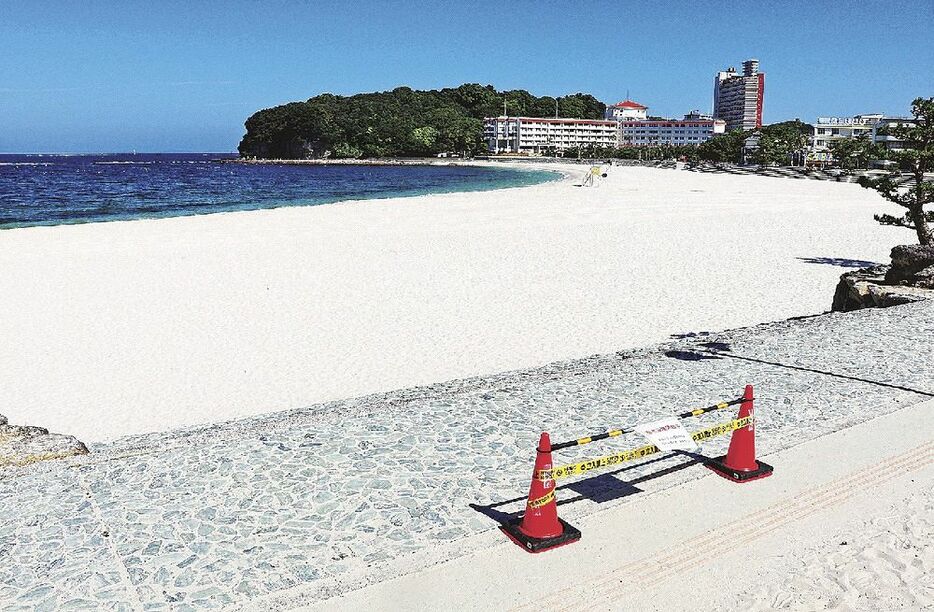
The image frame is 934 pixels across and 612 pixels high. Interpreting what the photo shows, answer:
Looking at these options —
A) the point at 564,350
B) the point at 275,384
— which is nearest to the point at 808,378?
the point at 564,350

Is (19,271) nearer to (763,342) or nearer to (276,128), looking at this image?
(763,342)

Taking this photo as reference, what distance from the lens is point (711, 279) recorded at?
1827 centimetres

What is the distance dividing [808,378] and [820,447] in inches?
94.1

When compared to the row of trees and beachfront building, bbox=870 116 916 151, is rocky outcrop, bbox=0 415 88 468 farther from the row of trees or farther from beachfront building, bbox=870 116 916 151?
Result: the row of trees

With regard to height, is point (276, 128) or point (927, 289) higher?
point (276, 128)

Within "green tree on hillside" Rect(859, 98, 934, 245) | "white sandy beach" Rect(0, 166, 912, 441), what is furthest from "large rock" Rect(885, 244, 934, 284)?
"green tree on hillside" Rect(859, 98, 934, 245)

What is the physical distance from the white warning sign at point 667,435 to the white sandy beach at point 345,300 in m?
5.14

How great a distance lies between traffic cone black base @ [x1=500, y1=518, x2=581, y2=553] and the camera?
16.8 feet

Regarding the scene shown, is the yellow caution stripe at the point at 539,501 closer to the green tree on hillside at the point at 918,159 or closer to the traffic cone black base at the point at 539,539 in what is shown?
the traffic cone black base at the point at 539,539

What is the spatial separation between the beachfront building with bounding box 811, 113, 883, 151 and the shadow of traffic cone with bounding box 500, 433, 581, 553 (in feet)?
471

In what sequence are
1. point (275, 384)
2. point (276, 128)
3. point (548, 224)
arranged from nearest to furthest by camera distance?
point (275, 384) → point (548, 224) → point (276, 128)

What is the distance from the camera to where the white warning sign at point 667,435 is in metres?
5.76

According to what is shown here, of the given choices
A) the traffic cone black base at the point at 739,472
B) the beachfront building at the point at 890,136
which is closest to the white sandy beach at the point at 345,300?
the beachfront building at the point at 890,136

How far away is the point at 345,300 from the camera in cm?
1588
